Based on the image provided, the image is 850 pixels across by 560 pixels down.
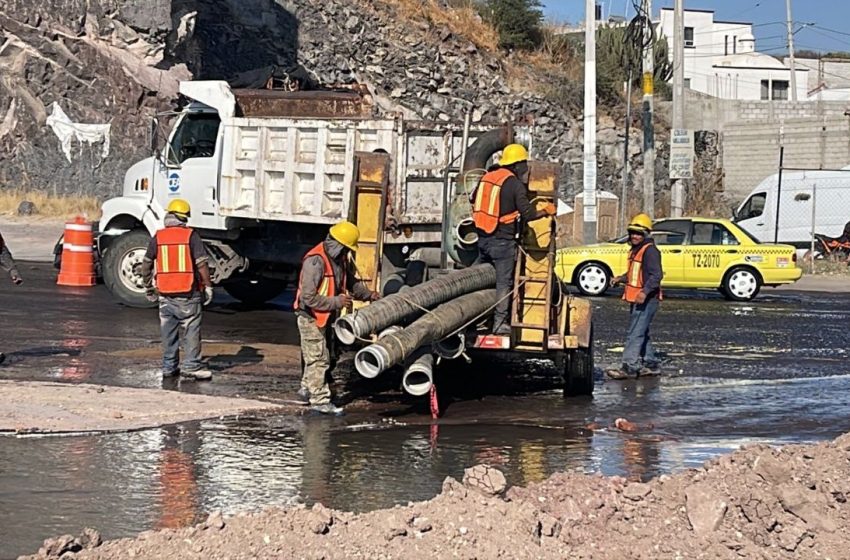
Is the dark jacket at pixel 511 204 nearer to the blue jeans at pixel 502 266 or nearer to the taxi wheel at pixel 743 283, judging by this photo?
the blue jeans at pixel 502 266

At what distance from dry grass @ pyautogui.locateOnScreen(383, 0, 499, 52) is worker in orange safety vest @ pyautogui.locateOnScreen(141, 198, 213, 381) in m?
29.0

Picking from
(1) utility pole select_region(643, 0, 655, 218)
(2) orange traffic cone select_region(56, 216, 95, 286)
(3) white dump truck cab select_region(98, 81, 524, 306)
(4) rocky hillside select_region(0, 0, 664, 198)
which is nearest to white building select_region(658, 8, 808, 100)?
Result: (4) rocky hillside select_region(0, 0, 664, 198)

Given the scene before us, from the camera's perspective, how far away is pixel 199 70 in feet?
120

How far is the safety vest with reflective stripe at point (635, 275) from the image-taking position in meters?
13.1

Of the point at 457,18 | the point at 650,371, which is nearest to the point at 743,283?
the point at 650,371

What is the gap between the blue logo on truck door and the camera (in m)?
16.5

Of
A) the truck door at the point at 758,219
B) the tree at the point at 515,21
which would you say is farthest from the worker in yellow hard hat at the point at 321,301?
the tree at the point at 515,21

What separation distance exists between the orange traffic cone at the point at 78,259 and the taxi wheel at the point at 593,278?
8436 millimetres

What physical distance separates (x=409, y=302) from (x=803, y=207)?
2331 centimetres

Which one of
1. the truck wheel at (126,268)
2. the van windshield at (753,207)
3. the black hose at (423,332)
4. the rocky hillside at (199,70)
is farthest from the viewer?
the rocky hillside at (199,70)

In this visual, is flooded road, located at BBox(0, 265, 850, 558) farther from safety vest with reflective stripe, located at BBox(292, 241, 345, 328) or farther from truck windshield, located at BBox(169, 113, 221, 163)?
truck windshield, located at BBox(169, 113, 221, 163)

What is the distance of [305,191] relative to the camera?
14742 millimetres

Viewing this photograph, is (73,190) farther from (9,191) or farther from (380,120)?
(380,120)

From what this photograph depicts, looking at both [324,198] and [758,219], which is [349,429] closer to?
[324,198]
